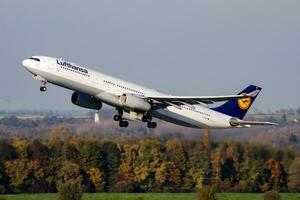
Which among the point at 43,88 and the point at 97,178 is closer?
the point at 43,88

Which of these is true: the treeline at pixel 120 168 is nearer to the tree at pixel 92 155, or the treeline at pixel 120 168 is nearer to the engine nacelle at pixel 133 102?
the tree at pixel 92 155

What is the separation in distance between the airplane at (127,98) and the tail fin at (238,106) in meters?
0.60

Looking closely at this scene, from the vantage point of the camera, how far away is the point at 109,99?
53.3 meters

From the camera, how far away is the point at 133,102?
5331 centimetres

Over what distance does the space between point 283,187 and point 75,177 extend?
63.7 ft

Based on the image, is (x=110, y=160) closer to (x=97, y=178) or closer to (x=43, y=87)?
(x=97, y=178)

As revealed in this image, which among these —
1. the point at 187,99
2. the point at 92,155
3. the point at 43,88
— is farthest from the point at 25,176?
the point at 187,99

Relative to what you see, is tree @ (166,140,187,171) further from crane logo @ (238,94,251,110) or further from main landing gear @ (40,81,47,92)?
main landing gear @ (40,81,47,92)

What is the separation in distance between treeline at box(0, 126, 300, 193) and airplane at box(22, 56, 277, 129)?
1697cm

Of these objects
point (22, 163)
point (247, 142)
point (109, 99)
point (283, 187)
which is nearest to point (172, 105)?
point (109, 99)

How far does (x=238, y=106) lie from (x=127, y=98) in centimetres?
1222

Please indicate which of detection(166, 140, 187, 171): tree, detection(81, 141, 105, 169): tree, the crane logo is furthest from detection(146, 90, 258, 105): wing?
detection(81, 141, 105, 169): tree

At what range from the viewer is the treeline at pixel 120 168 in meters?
77.8

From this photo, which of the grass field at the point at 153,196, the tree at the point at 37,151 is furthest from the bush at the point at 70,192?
the tree at the point at 37,151
